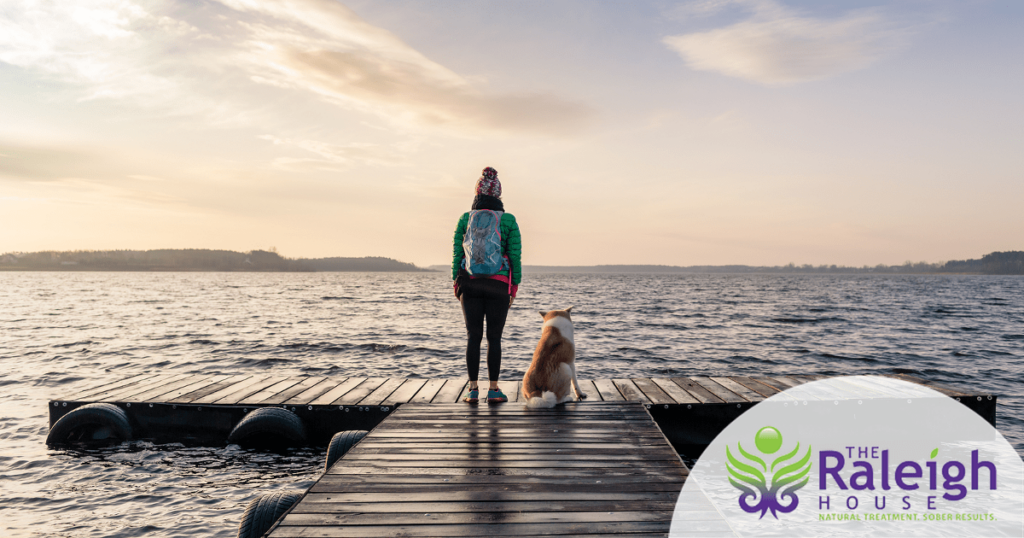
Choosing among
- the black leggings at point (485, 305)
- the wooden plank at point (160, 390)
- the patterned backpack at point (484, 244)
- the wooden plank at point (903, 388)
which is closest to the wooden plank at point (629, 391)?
the black leggings at point (485, 305)

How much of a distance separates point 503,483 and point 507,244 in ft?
9.48

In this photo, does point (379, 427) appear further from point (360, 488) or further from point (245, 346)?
point (245, 346)

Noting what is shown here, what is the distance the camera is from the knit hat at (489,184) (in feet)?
20.2

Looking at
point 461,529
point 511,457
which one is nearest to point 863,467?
point 511,457

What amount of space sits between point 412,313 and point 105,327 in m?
17.9

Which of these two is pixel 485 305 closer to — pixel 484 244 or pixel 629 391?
pixel 484 244

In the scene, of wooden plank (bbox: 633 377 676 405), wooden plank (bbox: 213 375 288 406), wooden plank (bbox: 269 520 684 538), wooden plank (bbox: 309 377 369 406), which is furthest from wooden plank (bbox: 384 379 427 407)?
wooden plank (bbox: 269 520 684 538)

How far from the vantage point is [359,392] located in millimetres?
8203

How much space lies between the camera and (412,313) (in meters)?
37.1

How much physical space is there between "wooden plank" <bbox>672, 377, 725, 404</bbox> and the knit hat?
4393mm

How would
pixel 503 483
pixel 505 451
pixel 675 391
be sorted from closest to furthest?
pixel 503 483, pixel 505 451, pixel 675 391

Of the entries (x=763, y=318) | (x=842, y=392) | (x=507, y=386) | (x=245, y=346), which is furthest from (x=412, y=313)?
(x=842, y=392)

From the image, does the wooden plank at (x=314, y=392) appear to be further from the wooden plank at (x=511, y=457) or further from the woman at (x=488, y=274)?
the wooden plank at (x=511, y=457)

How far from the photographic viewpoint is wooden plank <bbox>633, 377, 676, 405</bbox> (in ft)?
24.3
